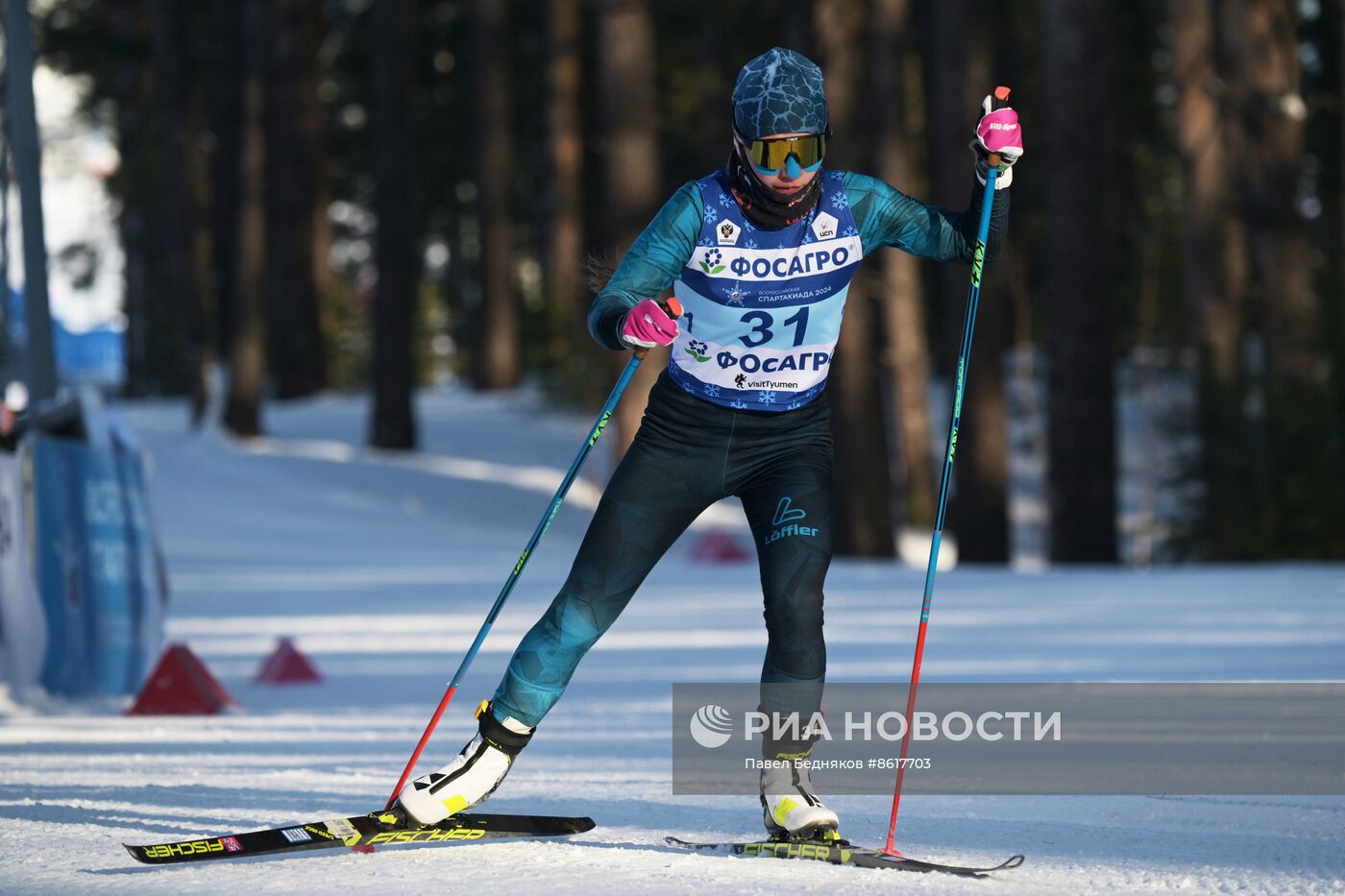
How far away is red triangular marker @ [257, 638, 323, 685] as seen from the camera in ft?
33.2

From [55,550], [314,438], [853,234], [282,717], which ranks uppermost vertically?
[853,234]

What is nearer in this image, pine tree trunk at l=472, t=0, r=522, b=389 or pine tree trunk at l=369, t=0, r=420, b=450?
pine tree trunk at l=369, t=0, r=420, b=450

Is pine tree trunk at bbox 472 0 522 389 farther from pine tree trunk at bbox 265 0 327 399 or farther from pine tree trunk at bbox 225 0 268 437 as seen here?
pine tree trunk at bbox 225 0 268 437

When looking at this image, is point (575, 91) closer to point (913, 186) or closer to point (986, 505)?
point (913, 186)

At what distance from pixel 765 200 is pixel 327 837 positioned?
2078 millimetres

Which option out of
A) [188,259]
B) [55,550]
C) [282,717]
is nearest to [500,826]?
[282,717]

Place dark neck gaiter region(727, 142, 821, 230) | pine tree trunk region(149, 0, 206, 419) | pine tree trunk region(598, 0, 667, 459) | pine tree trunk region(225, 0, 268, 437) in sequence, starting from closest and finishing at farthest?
dark neck gaiter region(727, 142, 821, 230), pine tree trunk region(598, 0, 667, 459), pine tree trunk region(225, 0, 268, 437), pine tree trunk region(149, 0, 206, 419)

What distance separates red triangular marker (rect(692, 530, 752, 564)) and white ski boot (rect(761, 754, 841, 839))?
1252 cm

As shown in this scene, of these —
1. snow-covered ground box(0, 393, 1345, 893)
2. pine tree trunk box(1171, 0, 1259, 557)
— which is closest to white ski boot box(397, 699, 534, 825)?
snow-covered ground box(0, 393, 1345, 893)

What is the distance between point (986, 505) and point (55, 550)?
1114cm

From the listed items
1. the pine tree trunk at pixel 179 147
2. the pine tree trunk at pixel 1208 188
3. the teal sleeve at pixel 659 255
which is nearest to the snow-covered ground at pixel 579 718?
the teal sleeve at pixel 659 255

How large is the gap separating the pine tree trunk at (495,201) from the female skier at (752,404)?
27277mm

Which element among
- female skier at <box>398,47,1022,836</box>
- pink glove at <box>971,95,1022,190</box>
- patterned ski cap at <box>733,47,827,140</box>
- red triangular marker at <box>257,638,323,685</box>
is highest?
patterned ski cap at <box>733,47,827,140</box>

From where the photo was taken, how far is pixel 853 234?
525 cm
